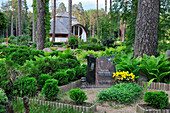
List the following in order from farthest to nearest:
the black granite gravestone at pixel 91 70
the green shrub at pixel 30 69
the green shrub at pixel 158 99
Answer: the black granite gravestone at pixel 91 70 → the green shrub at pixel 30 69 → the green shrub at pixel 158 99

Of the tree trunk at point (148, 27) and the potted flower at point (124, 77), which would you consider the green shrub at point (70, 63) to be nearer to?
the potted flower at point (124, 77)

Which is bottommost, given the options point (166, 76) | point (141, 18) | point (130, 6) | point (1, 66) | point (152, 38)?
point (166, 76)

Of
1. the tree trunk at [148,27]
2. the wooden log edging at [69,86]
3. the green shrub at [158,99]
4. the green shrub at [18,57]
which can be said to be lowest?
the wooden log edging at [69,86]

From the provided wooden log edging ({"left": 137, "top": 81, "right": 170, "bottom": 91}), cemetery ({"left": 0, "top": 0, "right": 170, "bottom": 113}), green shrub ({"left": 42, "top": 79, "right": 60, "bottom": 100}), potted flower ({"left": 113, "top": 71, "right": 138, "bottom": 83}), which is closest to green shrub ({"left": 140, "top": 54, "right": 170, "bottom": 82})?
cemetery ({"left": 0, "top": 0, "right": 170, "bottom": 113})

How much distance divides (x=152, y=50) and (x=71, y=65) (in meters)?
3.25

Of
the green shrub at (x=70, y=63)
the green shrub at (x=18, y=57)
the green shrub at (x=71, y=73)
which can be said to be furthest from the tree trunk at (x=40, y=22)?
the green shrub at (x=71, y=73)

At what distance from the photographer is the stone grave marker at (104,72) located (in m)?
5.94

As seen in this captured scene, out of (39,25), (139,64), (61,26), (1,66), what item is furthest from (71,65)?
(61,26)

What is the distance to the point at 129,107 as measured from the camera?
13.2ft

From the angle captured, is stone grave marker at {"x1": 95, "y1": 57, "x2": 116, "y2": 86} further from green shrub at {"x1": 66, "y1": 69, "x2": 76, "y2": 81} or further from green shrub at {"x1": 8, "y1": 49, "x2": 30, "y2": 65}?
green shrub at {"x1": 8, "y1": 49, "x2": 30, "y2": 65}

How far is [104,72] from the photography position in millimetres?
6121

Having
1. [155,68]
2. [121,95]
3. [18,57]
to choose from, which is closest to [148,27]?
[155,68]

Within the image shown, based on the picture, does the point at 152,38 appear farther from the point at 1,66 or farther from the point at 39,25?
the point at 39,25

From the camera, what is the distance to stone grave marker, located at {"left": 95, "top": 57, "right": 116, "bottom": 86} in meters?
5.94
